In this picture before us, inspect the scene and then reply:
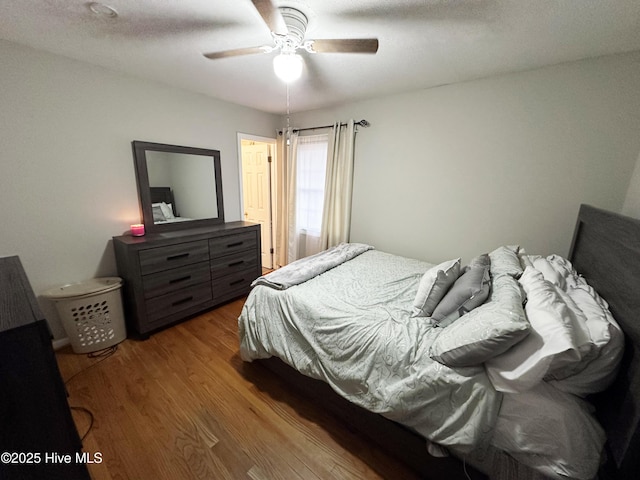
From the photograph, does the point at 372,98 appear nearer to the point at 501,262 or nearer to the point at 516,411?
the point at 501,262

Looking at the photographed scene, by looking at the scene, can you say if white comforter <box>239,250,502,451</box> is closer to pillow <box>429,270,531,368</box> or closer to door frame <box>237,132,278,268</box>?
Result: pillow <box>429,270,531,368</box>

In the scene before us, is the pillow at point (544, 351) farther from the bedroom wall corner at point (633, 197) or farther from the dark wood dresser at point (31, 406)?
the dark wood dresser at point (31, 406)

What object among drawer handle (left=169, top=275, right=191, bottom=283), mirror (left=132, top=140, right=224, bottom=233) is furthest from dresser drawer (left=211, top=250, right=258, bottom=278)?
mirror (left=132, top=140, right=224, bottom=233)

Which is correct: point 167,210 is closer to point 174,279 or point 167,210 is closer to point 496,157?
point 174,279

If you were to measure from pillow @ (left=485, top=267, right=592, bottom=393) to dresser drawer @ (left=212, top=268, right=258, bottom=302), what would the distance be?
2520 mm

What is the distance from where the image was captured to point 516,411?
0.95m

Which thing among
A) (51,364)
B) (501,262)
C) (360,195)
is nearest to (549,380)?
(501,262)

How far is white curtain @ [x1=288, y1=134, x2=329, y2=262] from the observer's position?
11.1ft

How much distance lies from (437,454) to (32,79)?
3500 mm

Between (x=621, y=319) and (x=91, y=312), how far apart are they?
3.29 m

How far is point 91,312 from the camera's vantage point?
6.61 feet

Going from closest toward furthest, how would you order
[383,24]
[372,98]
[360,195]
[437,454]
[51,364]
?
[51,364]
[437,454]
[383,24]
[372,98]
[360,195]

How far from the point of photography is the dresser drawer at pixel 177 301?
224 cm

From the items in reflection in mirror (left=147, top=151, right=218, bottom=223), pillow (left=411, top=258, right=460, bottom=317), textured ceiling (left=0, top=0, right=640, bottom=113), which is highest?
textured ceiling (left=0, top=0, right=640, bottom=113)
